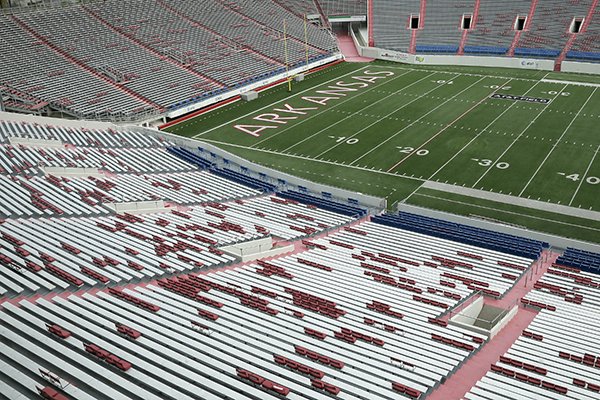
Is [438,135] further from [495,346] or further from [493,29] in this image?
[493,29]

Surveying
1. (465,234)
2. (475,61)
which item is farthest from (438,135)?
(475,61)

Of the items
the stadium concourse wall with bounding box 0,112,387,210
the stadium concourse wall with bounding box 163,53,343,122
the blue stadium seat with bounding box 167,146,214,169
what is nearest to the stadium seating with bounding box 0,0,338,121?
the stadium concourse wall with bounding box 163,53,343,122

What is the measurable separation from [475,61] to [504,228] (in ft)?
107

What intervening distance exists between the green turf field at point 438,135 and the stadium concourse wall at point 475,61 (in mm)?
1306

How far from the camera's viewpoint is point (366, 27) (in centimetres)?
6397

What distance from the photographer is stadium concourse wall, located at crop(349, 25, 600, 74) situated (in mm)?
47075

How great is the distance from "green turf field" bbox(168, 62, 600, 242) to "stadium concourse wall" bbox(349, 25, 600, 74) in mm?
1306

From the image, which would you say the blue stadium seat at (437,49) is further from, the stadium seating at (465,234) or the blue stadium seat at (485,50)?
the stadium seating at (465,234)

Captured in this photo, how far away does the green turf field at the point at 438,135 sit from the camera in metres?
27.5

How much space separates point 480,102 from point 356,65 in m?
16.0

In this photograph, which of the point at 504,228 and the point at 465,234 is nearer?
the point at 465,234

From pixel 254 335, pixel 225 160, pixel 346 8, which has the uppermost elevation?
pixel 346 8

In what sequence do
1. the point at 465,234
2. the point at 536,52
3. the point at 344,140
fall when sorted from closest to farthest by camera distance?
the point at 465,234
the point at 344,140
the point at 536,52

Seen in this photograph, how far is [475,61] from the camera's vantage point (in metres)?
51.3
